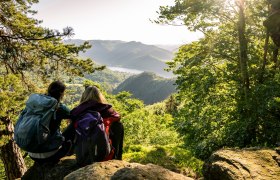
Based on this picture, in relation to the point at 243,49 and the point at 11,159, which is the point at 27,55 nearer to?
the point at 11,159

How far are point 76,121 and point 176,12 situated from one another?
7640 millimetres

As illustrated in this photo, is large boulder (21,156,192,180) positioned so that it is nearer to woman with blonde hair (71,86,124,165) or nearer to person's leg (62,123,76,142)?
woman with blonde hair (71,86,124,165)

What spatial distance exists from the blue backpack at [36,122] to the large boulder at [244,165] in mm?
2681

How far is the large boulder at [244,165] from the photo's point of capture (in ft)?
12.2

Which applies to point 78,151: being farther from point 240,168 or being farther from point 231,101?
point 231,101

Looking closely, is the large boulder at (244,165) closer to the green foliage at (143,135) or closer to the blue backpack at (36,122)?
the blue backpack at (36,122)

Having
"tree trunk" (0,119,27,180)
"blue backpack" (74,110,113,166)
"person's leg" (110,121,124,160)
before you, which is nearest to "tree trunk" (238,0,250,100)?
"person's leg" (110,121,124,160)

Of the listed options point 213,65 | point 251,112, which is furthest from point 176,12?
point 251,112

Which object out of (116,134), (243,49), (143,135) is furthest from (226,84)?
(143,135)

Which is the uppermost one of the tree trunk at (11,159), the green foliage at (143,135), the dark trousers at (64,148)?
the dark trousers at (64,148)

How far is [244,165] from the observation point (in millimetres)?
3879

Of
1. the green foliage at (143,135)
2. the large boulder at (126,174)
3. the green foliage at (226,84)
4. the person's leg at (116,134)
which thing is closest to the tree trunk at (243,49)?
the green foliage at (226,84)

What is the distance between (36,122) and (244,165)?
127 inches

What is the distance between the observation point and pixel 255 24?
10.9m
